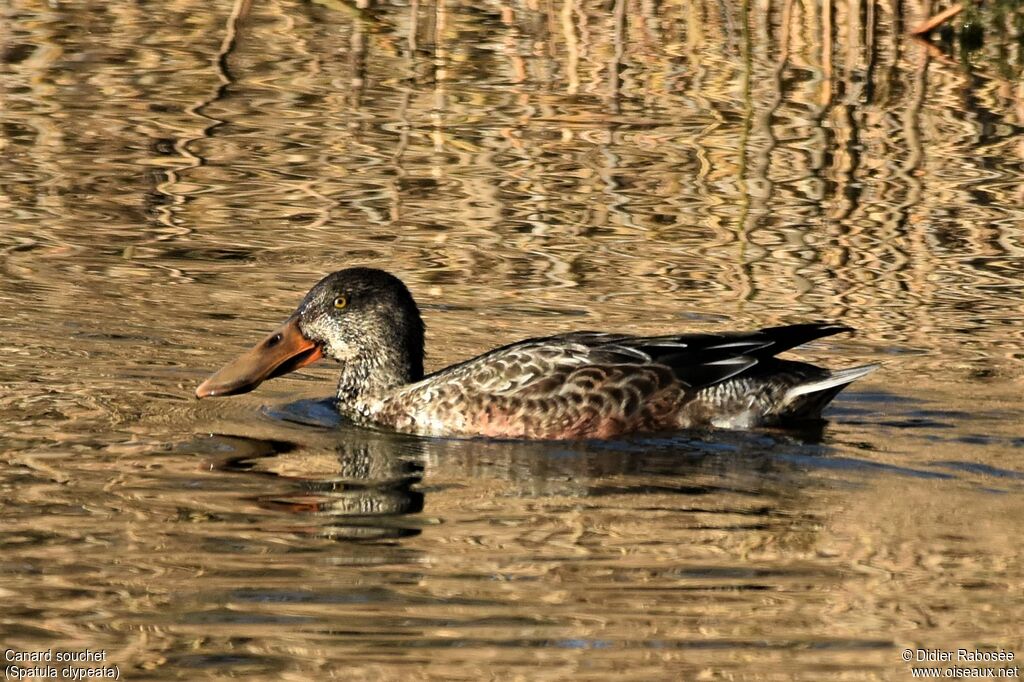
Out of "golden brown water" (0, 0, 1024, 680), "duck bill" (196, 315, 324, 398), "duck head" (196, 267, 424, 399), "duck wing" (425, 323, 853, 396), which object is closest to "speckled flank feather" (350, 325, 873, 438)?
"duck wing" (425, 323, 853, 396)

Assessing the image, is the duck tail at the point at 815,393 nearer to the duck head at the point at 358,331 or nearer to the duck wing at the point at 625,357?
the duck wing at the point at 625,357

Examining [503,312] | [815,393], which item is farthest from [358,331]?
[815,393]

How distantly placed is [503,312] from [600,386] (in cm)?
177

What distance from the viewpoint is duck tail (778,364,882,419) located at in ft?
29.7

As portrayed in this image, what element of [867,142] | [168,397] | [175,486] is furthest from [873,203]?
[175,486]

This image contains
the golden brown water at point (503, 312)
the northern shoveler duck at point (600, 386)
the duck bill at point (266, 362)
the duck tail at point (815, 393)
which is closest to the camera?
the golden brown water at point (503, 312)

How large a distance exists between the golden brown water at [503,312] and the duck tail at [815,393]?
5.0 inches

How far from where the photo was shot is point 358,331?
9.79 meters

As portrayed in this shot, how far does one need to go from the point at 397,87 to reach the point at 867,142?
399 cm

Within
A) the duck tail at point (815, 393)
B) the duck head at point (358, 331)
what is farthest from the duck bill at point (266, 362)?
the duck tail at point (815, 393)

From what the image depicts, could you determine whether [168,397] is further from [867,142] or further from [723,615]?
[867,142]

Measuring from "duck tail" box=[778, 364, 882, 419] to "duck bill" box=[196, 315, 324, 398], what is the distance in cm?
241

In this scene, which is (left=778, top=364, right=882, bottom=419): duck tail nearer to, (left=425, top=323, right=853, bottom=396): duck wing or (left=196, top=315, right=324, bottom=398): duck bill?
(left=425, top=323, right=853, bottom=396): duck wing

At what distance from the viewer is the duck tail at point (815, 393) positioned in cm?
904
